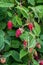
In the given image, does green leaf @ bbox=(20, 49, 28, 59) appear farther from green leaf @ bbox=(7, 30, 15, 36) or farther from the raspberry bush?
green leaf @ bbox=(7, 30, 15, 36)

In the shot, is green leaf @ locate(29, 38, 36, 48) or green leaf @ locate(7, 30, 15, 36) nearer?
green leaf @ locate(29, 38, 36, 48)

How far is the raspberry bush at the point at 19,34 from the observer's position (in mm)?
1350

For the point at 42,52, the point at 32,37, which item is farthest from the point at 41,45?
the point at 32,37

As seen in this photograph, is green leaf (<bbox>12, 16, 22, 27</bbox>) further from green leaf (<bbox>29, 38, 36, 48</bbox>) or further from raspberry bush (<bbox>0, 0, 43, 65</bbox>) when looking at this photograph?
green leaf (<bbox>29, 38, 36, 48</bbox>)

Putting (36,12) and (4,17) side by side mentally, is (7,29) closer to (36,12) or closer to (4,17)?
(4,17)

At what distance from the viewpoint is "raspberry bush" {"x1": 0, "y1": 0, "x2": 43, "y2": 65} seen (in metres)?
1.35

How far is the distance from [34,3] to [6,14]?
0.17 metres

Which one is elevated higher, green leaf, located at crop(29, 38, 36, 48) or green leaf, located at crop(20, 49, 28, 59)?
green leaf, located at crop(29, 38, 36, 48)

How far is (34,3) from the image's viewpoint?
1534mm

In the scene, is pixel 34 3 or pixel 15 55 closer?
pixel 15 55

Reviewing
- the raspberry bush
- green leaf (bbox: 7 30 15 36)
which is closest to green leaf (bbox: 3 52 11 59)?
the raspberry bush

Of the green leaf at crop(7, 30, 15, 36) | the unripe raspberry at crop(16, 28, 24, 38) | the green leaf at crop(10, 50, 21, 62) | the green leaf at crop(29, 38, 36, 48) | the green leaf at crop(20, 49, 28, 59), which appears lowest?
the green leaf at crop(10, 50, 21, 62)

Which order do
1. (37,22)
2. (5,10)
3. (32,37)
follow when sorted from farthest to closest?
1. (37,22)
2. (5,10)
3. (32,37)

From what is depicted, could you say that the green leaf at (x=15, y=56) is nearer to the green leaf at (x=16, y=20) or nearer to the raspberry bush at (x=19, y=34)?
the raspberry bush at (x=19, y=34)
